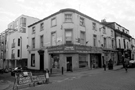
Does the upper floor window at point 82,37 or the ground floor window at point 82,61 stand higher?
the upper floor window at point 82,37

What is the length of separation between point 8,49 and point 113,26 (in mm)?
31735

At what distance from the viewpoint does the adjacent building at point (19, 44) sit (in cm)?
3003

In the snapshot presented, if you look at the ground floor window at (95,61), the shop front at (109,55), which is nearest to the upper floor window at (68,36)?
the ground floor window at (95,61)

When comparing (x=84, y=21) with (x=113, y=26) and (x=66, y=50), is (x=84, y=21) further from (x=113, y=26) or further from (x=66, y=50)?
(x=113, y=26)

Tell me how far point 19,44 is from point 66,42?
1902 cm

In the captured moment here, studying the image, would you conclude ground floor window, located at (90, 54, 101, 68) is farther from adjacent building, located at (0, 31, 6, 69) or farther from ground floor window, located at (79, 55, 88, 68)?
adjacent building, located at (0, 31, 6, 69)

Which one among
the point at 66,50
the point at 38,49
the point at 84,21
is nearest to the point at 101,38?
the point at 84,21

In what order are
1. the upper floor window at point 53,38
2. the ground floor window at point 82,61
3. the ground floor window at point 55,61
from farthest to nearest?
the upper floor window at point 53,38, the ground floor window at point 82,61, the ground floor window at point 55,61

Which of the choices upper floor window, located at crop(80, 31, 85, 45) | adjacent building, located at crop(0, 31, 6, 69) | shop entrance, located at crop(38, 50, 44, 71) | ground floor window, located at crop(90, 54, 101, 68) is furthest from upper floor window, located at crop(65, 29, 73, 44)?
adjacent building, located at crop(0, 31, 6, 69)

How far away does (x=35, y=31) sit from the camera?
874 inches

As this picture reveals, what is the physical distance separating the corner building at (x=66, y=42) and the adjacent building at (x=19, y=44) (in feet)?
27.9

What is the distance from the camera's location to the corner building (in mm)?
16109

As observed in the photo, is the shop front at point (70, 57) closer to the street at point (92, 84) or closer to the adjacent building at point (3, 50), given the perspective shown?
the street at point (92, 84)

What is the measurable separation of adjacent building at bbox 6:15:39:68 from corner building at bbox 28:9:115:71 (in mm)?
8504
